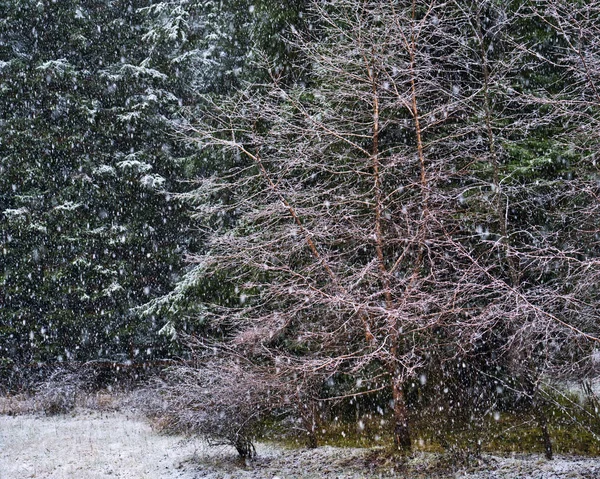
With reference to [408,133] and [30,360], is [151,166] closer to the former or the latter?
[30,360]

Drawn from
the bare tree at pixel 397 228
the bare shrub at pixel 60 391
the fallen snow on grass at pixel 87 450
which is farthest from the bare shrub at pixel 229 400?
the bare shrub at pixel 60 391

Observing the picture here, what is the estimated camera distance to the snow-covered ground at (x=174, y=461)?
7055 mm

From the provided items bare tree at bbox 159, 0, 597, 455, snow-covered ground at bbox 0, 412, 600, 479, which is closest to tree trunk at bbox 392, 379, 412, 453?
bare tree at bbox 159, 0, 597, 455

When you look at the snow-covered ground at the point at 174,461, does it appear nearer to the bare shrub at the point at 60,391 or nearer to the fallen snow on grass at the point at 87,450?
the fallen snow on grass at the point at 87,450

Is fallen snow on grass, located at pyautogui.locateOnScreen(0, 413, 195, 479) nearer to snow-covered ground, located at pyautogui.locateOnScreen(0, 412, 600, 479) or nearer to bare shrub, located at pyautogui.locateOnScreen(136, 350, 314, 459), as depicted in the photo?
snow-covered ground, located at pyautogui.locateOnScreen(0, 412, 600, 479)

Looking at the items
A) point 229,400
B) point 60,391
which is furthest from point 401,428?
point 60,391

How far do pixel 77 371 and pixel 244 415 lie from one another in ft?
32.4

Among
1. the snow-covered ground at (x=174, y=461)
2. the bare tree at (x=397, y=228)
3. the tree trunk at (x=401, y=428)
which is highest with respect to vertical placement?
the bare tree at (x=397, y=228)

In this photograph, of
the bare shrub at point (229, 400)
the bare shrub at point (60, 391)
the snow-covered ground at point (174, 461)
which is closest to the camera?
the snow-covered ground at point (174, 461)

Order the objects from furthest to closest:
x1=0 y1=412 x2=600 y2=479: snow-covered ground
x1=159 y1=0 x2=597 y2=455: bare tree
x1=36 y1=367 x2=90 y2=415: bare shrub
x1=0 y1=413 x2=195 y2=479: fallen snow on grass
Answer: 1. x1=36 y1=367 x2=90 y2=415: bare shrub
2. x1=0 y1=413 x2=195 y2=479: fallen snow on grass
3. x1=0 y1=412 x2=600 y2=479: snow-covered ground
4. x1=159 y1=0 x2=597 y2=455: bare tree

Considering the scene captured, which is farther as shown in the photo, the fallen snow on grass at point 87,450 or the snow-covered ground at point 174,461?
the fallen snow on grass at point 87,450

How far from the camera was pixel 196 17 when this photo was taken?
706 inches

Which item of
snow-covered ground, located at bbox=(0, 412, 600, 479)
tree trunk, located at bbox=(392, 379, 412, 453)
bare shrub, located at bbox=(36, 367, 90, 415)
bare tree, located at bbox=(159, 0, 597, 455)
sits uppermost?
bare tree, located at bbox=(159, 0, 597, 455)

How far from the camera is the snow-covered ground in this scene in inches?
278
